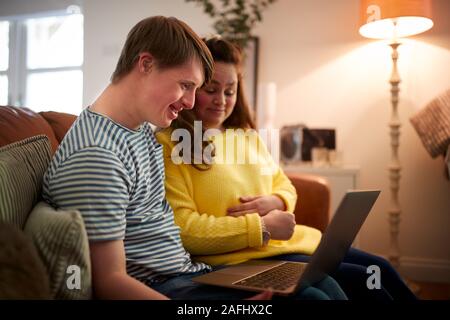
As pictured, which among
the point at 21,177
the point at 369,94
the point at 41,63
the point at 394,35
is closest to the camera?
the point at 21,177

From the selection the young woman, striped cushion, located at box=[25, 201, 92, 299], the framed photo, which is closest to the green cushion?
striped cushion, located at box=[25, 201, 92, 299]

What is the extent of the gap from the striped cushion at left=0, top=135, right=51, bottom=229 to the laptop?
35 centimetres

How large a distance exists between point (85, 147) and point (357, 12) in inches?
92.7

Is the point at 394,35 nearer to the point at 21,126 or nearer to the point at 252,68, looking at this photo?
the point at 252,68

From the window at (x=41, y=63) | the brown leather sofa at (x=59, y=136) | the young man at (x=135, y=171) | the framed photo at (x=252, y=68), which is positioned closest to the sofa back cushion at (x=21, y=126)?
the brown leather sofa at (x=59, y=136)

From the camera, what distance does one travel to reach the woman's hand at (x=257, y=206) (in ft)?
3.76

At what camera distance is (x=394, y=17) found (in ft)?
6.91

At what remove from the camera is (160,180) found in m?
1.01

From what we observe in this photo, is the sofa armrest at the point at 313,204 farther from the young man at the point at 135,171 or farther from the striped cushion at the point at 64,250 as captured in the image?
the striped cushion at the point at 64,250

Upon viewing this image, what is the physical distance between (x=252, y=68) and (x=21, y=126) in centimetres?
197

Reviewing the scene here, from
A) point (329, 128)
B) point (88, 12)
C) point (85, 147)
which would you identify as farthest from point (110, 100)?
point (88, 12)

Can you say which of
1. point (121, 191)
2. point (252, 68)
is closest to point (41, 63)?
point (252, 68)

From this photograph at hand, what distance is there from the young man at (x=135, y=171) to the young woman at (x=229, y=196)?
0.25ft
